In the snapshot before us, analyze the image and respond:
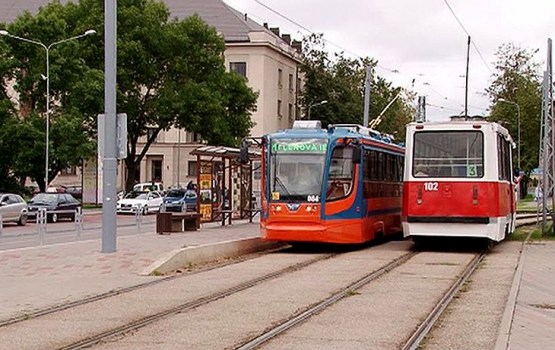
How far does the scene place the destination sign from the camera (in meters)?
23.2

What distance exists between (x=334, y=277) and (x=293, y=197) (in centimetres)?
582

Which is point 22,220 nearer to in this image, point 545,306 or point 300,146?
point 300,146

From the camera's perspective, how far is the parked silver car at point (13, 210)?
41062 mm

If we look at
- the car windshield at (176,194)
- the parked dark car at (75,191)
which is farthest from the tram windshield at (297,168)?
the parked dark car at (75,191)

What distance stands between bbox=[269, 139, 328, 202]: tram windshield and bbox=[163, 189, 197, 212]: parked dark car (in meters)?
26.3

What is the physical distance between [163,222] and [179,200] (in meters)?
25.5

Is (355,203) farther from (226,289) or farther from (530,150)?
(530,150)

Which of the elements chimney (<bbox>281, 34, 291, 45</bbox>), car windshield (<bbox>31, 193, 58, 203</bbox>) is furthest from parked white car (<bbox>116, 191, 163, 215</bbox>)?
chimney (<bbox>281, 34, 291, 45</bbox>)

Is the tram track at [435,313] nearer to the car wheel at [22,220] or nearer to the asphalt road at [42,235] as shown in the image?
the asphalt road at [42,235]

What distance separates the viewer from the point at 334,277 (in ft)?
56.8

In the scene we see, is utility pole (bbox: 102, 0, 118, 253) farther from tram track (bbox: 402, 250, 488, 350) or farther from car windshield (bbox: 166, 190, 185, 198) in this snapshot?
car windshield (bbox: 166, 190, 185, 198)

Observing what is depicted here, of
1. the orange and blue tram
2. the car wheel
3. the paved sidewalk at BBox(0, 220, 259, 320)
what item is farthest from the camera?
the car wheel

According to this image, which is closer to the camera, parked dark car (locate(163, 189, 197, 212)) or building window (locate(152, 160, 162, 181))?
parked dark car (locate(163, 189, 197, 212))

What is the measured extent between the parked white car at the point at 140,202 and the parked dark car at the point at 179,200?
48.5 inches
